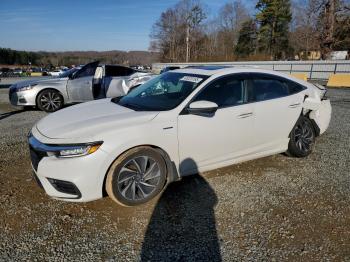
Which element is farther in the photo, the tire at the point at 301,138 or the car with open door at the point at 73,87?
the car with open door at the point at 73,87

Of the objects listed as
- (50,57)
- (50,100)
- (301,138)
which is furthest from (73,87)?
(50,57)

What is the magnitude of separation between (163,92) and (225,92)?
846mm

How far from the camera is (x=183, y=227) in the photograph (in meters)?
2.84

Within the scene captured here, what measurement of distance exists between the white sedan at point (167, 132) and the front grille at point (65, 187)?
0.04 feet

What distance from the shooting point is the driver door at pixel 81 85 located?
28.4ft

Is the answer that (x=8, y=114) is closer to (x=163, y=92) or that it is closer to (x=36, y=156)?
(x=36, y=156)

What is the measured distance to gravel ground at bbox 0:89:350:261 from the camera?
249 centimetres

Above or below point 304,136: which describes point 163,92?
above

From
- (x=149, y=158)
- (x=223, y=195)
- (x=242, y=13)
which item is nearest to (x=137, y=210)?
(x=149, y=158)

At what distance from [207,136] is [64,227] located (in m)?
1.86

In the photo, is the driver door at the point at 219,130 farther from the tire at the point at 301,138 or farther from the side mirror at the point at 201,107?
the tire at the point at 301,138

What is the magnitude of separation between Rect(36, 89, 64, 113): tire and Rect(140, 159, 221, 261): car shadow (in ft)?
20.4

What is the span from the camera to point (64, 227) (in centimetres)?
284

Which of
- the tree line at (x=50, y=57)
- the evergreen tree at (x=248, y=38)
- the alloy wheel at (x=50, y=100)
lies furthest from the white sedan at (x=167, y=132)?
the tree line at (x=50, y=57)
